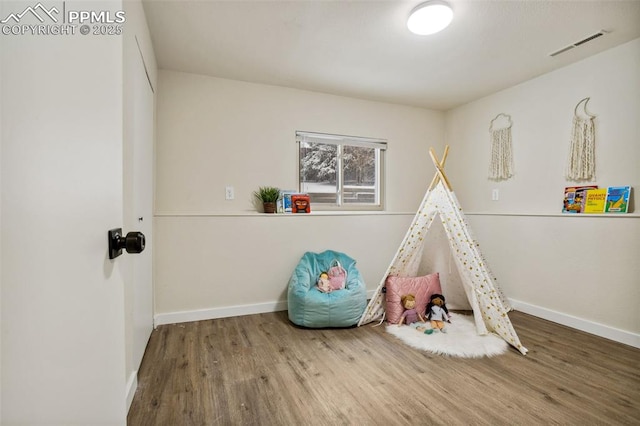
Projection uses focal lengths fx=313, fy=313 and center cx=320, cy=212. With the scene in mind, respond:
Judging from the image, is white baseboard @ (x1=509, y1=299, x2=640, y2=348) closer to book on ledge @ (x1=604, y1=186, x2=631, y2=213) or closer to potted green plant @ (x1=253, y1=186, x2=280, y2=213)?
book on ledge @ (x1=604, y1=186, x2=631, y2=213)

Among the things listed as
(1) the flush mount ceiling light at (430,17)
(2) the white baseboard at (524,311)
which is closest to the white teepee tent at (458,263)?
(2) the white baseboard at (524,311)

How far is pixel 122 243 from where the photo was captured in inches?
26.2

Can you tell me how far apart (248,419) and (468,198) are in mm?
3388

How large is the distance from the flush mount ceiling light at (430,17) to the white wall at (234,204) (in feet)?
5.11

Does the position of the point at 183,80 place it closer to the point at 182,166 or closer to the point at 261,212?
the point at 182,166

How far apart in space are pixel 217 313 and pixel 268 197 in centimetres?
121

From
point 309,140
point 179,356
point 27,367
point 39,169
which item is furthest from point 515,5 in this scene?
point 179,356

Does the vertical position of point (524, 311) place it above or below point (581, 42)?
below

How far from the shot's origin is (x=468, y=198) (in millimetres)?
3842

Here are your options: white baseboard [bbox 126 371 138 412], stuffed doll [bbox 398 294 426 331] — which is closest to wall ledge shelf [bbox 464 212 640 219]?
stuffed doll [bbox 398 294 426 331]

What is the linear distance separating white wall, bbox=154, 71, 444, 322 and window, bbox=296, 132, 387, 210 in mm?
168

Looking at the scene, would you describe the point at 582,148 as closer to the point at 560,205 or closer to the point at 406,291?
the point at 560,205
